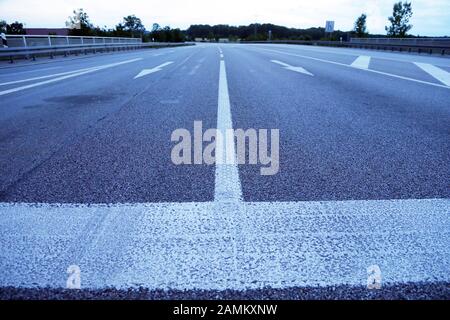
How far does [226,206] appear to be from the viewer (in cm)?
211

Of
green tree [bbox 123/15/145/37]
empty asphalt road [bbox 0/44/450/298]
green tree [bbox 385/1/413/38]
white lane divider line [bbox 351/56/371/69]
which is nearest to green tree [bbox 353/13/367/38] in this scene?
green tree [bbox 385/1/413/38]

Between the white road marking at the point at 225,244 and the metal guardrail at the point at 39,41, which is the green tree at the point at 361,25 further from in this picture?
the white road marking at the point at 225,244

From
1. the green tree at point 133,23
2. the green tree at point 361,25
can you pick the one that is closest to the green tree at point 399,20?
the green tree at point 361,25

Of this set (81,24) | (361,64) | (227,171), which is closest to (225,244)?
(227,171)

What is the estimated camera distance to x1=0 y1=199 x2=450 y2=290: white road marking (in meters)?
1.46

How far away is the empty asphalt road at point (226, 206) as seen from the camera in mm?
1489

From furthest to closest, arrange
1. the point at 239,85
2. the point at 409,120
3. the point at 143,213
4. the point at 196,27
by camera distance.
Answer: the point at 196,27 < the point at 239,85 < the point at 409,120 < the point at 143,213

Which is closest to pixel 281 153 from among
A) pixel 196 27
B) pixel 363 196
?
pixel 363 196

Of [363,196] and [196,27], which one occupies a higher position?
[196,27]

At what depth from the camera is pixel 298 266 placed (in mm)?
1523

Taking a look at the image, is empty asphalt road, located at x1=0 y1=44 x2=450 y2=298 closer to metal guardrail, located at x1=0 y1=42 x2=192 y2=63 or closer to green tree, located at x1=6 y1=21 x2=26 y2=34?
metal guardrail, located at x1=0 y1=42 x2=192 y2=63

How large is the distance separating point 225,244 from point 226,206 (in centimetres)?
43
